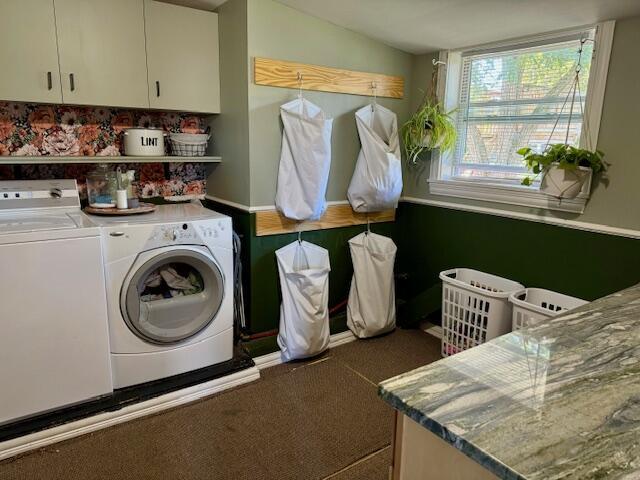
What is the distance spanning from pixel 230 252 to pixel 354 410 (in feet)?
3.65

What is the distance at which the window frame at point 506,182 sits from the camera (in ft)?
7.52

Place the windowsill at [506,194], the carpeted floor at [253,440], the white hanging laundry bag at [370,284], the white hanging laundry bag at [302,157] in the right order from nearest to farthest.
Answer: the carpeted floor at [253,440]
the windowsill at [506,194]
the white hanging laundry bag at [302,157]
the white hanging laundry bag at [370,284]

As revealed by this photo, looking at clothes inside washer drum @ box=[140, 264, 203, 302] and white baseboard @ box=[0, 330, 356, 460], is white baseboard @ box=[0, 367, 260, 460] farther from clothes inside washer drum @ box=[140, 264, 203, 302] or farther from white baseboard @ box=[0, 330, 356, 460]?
clothes inside washer drum @ box=[140, 264, 203, 302]

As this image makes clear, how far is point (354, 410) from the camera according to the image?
2402 mm

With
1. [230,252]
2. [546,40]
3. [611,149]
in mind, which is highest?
[546,40]

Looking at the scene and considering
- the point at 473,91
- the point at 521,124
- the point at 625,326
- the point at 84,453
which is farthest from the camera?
the point at 473,91

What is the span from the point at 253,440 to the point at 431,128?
2189 millimetres

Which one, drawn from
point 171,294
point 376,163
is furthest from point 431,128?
point 171,294

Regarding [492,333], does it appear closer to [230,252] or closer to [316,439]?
[316,439]

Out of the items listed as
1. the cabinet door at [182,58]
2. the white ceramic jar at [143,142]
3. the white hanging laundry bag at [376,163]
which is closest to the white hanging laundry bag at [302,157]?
the white hanging laundry bag at [376,163]

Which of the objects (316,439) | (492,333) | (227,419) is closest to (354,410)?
(316,439)

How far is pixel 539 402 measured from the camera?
0.90m

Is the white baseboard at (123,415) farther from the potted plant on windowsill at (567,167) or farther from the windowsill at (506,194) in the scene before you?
the potted plant on windowsill at (567,167)

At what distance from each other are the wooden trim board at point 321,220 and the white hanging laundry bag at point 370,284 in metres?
0.14
